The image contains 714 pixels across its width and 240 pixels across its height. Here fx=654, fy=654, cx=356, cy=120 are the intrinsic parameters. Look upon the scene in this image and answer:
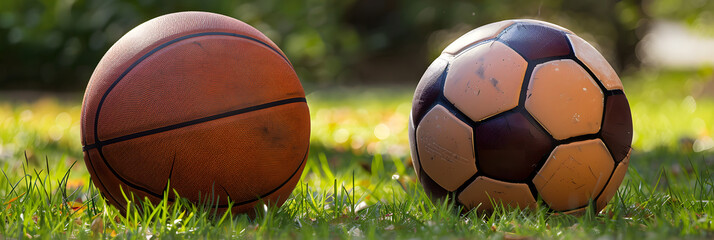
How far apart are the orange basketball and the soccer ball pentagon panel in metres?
0.73

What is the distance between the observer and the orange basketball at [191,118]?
2762 millimetres

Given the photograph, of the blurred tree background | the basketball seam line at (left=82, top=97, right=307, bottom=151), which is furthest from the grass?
the blurred tree background

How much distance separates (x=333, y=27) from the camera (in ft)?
44.5

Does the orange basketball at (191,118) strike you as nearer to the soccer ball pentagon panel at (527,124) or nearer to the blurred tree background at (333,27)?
the soccer ball pentagon panel at (527,124)

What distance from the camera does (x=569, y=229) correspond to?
2.64 metres

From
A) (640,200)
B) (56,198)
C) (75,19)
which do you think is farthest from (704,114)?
(75,19)

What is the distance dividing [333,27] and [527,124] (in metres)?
11.0

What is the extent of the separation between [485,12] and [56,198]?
12.3 metres

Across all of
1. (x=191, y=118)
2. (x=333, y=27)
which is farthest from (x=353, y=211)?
(x=333, y=27)

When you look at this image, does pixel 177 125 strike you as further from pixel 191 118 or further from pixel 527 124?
pixel 527 124

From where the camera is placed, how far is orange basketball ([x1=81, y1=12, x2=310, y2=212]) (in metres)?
2.76

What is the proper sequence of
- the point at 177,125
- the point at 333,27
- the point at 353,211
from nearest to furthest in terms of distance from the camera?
the point at 177,125 < the point at 353,211 < the point at 333,27

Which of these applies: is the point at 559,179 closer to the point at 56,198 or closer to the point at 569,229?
the point at 569,229

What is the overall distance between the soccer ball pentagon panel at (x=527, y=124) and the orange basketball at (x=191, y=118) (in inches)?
28.7
